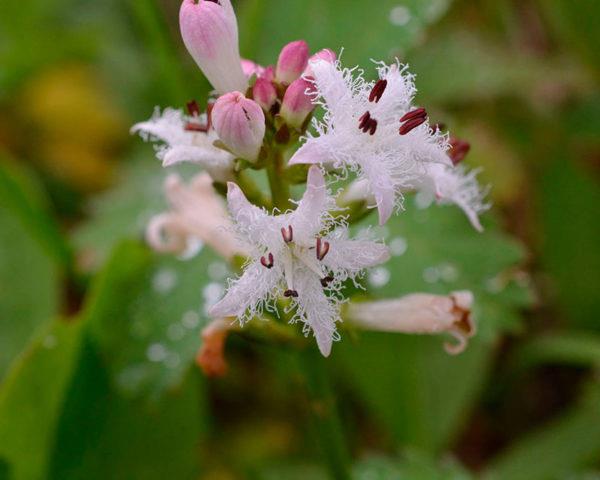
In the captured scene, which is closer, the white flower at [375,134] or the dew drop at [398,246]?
the white flower at [375,134]

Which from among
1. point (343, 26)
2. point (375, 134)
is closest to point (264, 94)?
point (375, 134)

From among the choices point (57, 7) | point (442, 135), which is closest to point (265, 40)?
point (442, 135)

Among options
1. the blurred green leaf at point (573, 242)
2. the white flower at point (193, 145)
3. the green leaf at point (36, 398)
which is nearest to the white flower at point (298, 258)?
the white flower at point (193, 145)

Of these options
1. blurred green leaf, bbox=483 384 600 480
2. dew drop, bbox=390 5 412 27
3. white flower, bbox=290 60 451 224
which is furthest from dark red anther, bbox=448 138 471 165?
blurred green leaf, bbox=483 384 600 480

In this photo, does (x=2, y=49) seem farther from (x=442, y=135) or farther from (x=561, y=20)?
(x=442, y=135)

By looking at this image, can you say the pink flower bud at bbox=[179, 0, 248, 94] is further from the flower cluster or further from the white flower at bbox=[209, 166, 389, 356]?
the white flower at bbox=[209, 166, 389, 356]

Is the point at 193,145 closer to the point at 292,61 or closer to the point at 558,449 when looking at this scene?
the point at 292,61

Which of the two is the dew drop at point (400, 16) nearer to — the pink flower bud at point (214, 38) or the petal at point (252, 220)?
the pink flower bud at point (214, 38)
